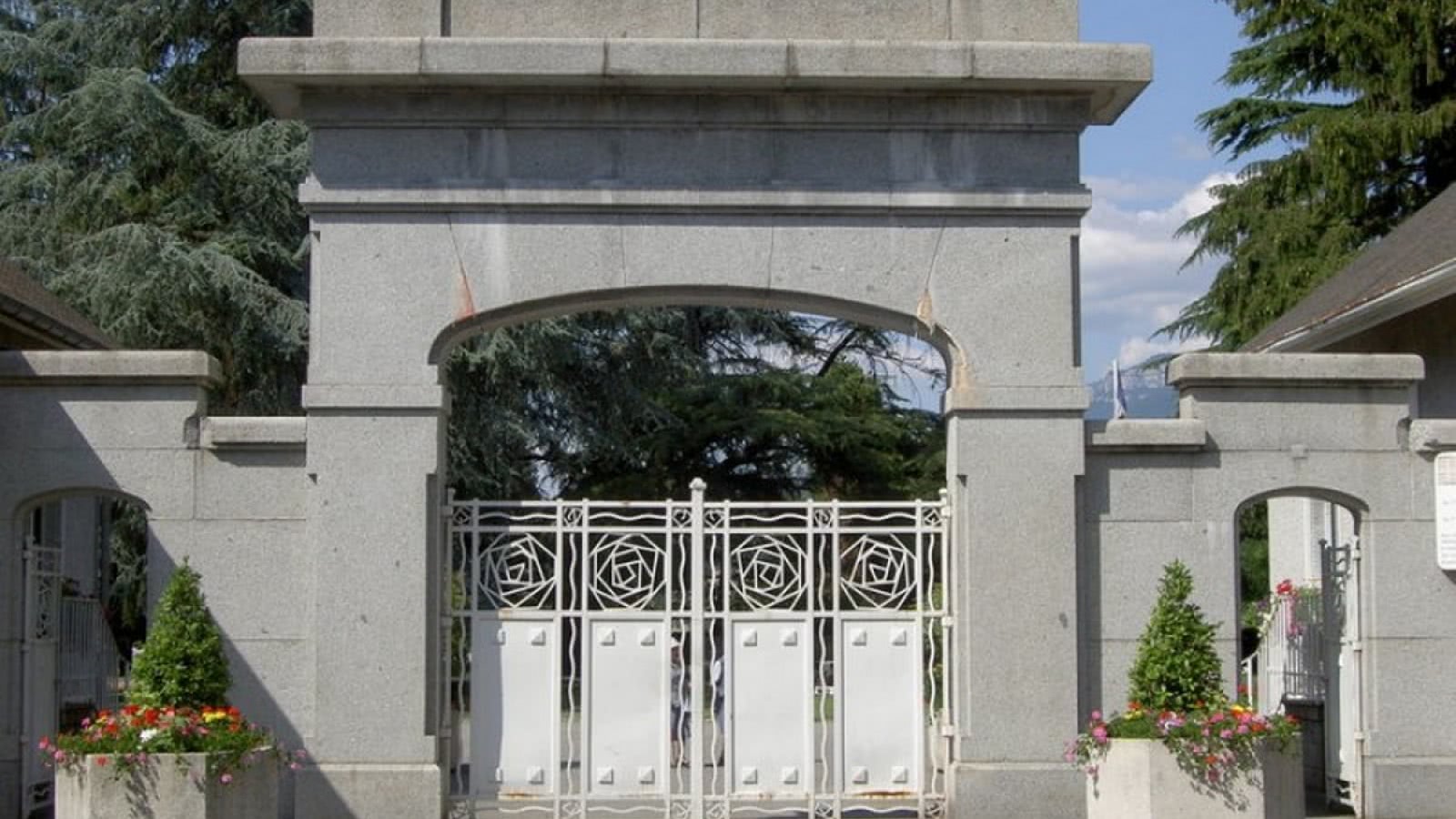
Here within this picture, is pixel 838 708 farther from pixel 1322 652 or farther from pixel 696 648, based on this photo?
pixel 1322 652

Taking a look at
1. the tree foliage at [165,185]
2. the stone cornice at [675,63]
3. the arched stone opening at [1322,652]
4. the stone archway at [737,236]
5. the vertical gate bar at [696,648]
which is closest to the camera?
the stone cornice at [675,63]

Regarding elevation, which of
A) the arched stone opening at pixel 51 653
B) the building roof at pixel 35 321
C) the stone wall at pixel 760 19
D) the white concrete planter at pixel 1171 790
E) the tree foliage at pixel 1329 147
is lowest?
the white concrete planter at pixel 1171 790

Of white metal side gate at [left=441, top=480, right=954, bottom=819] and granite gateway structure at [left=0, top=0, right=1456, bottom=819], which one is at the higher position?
granite gateway structure at [left=0, top=0, right=1456, bottom=819]

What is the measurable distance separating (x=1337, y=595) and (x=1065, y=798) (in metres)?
3.29

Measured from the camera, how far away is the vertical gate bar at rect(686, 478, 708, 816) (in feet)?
46.3

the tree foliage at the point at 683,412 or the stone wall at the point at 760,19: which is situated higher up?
the stone wall at the point at 760,19

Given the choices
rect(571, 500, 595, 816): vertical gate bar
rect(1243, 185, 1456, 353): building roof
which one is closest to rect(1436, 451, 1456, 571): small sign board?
rect(1243, 185, 1456, 353): building roof

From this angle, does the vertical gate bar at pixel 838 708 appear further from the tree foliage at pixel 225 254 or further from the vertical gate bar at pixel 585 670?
the tree foliage at pixel 225 254

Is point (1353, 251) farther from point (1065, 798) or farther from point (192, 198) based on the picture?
point (1065, 798)

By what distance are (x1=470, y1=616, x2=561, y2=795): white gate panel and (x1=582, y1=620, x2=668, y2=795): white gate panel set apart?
0.32 meters

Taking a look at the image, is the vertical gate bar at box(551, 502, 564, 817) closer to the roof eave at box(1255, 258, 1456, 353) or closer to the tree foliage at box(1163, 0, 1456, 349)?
the roof eave at box(1255, 258, 1456, 353)

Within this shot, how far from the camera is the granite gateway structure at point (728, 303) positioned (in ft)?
45.9

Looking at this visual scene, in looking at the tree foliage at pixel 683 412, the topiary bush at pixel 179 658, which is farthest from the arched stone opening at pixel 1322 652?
the tree foliage at pixel 683 412

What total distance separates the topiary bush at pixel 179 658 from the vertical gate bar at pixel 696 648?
325 cm
